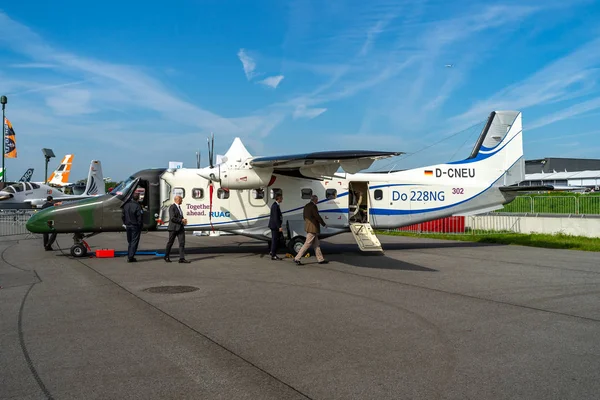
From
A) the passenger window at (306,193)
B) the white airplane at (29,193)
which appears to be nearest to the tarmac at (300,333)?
the passenger window at (306,193)

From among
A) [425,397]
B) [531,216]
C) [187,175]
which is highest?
[187,175]

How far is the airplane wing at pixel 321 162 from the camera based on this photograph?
11.5 metres

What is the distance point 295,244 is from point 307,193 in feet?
6.09

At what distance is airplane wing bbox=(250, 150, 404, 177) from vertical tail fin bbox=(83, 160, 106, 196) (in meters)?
33.1

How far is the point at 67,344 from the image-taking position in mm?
5602

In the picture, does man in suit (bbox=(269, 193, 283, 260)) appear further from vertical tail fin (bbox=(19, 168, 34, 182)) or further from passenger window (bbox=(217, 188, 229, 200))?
vertical tail fin (bbox=(19, 168, 34, 182))

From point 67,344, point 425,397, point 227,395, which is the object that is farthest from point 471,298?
point 67,344

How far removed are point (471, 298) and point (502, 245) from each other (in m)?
11.3

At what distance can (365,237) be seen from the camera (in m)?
14.2

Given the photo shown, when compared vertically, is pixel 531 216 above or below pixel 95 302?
above

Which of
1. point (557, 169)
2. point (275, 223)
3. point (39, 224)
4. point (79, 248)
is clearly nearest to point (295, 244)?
point (275, 223)

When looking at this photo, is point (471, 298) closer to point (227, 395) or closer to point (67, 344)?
point (227, 395)

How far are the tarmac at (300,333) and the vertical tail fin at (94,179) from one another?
3303 centimetres

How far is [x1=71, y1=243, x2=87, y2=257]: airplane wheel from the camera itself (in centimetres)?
1436
